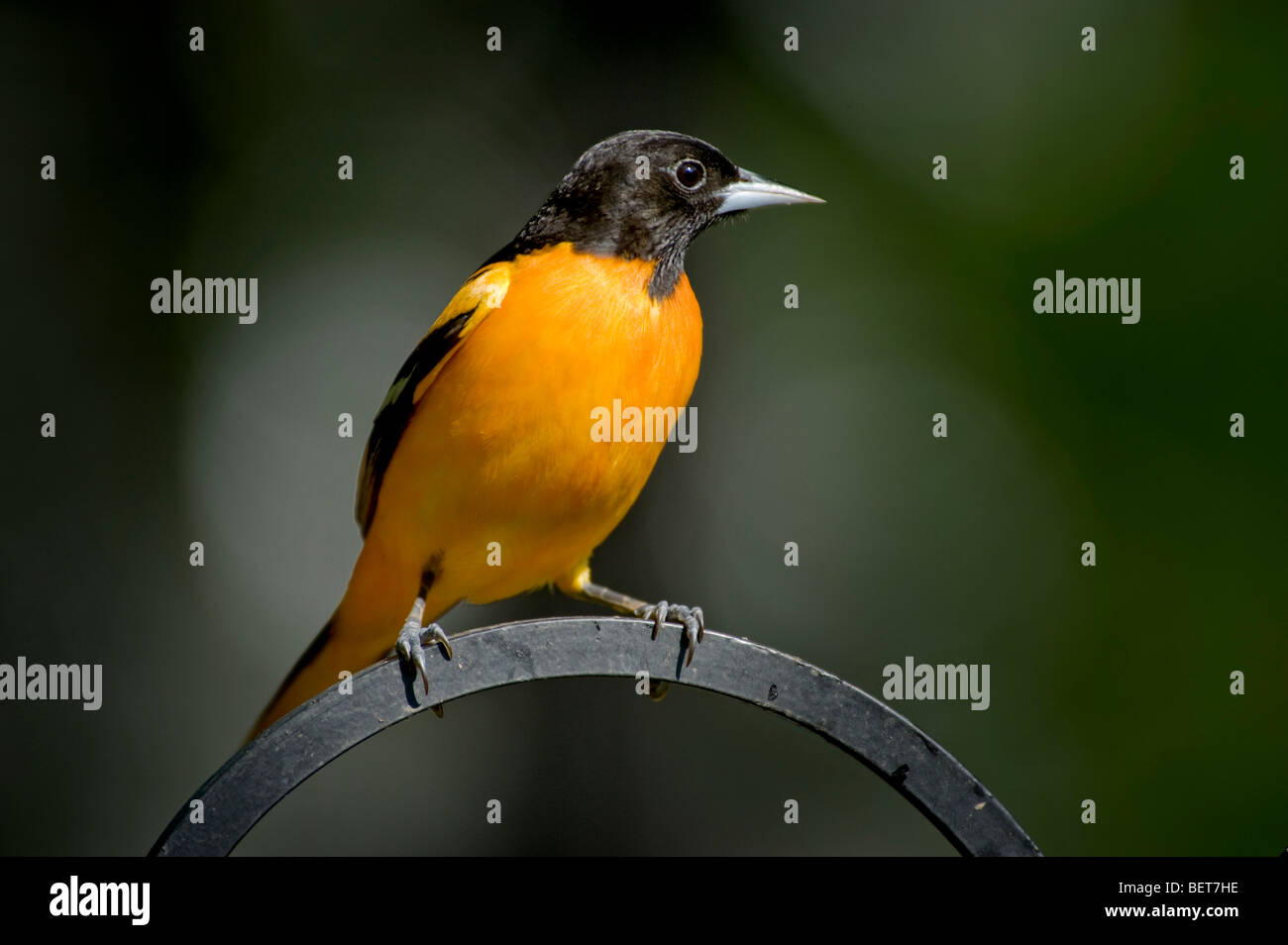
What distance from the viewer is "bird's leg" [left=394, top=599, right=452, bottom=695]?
305cm

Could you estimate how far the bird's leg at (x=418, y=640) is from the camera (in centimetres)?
305

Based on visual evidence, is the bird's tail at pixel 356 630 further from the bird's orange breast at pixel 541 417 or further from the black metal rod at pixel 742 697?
the black metal rod at pixel 742 697

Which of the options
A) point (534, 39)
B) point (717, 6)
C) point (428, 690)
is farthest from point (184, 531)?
point (428, 690)

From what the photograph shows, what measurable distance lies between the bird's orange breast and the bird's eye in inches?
16.4

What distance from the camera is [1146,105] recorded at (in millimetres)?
7754

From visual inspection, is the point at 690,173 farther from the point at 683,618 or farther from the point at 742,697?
the point at 742,697

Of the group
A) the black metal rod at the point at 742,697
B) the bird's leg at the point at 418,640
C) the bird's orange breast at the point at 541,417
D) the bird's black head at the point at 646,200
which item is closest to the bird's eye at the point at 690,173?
the bird's black head at the point at 646,200

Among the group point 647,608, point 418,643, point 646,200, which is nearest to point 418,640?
point 418,643

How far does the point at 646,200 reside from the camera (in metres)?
4.50

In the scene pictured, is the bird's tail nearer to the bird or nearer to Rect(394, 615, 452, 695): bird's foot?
the bird

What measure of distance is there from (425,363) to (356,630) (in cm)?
109
